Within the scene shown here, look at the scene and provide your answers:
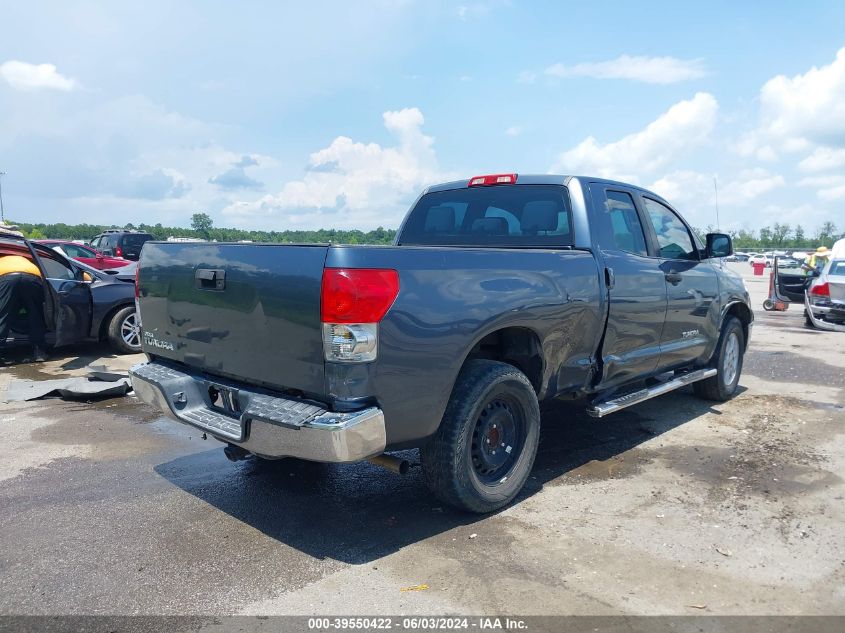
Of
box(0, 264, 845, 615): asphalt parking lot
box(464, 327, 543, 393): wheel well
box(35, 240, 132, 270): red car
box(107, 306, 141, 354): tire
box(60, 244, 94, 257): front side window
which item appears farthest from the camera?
box(60, 244, 94, 257): front side window

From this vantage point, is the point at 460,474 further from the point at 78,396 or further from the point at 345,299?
the point at 78,396

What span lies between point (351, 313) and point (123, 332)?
7264 mm

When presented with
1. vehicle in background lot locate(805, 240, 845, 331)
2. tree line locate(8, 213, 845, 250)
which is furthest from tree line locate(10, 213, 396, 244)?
vehicle in background lot locate(805, 240, 845, 331)

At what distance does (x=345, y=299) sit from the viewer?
10.4 feet

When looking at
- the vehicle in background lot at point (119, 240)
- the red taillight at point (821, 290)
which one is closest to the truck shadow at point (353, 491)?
the red taillight at point (821, 290)

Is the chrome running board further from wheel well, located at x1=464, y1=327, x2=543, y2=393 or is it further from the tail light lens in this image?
the tail light lens

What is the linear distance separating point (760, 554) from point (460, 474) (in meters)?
1.65

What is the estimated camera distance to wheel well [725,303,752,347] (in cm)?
689

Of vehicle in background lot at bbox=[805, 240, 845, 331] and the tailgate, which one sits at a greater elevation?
the tailgate

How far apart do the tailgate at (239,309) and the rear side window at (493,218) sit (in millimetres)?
2074

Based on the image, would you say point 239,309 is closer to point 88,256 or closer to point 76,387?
point 76,387

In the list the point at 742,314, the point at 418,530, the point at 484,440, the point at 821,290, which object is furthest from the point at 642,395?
the point at 821,290

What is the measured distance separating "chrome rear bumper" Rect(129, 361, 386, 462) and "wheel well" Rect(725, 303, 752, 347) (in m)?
4.99

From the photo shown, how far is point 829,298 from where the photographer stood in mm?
12680
